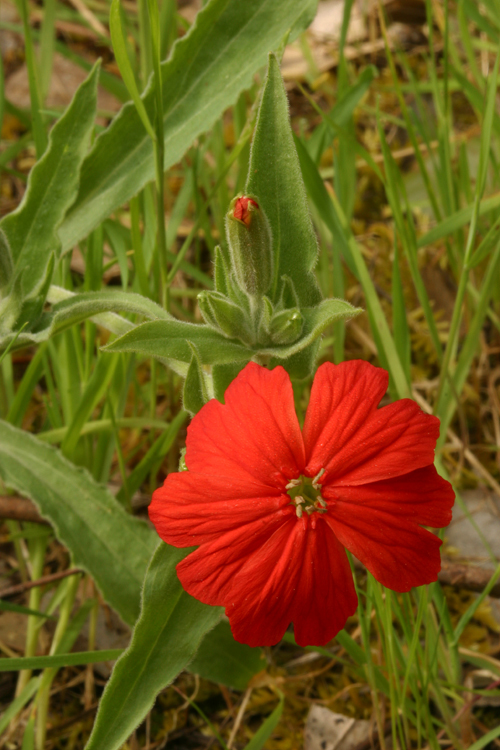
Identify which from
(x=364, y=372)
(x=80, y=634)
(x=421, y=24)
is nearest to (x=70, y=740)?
(x=80, y=634)

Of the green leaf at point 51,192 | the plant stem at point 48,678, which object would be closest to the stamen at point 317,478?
the plant stem at point 48,678

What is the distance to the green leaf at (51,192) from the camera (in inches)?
57.9

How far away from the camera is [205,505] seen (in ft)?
3.17

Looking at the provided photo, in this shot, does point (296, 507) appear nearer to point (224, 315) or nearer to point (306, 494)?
point (306, 494)

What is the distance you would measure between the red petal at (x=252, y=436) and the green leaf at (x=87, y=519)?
48 centimetres

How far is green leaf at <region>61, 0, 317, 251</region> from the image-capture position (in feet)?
5.10

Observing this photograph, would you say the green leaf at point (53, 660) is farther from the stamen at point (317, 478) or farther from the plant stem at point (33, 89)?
the plant stem at point (33, 89)

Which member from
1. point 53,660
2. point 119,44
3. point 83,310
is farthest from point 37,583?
point 119,44

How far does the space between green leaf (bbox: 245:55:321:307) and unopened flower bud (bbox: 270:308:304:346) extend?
104 mm

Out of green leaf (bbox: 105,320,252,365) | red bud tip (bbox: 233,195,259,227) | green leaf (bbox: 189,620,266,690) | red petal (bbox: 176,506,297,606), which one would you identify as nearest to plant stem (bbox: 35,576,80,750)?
green leaf (bbox: 189,620,266,690)

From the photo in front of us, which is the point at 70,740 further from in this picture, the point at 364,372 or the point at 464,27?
the point at 464,27

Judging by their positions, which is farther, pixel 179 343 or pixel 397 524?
pixel 179 343

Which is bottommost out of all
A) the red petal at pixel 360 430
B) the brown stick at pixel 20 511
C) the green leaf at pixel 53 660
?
the green leaf at pixel 53 660

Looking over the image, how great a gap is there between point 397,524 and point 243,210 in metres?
0.54
